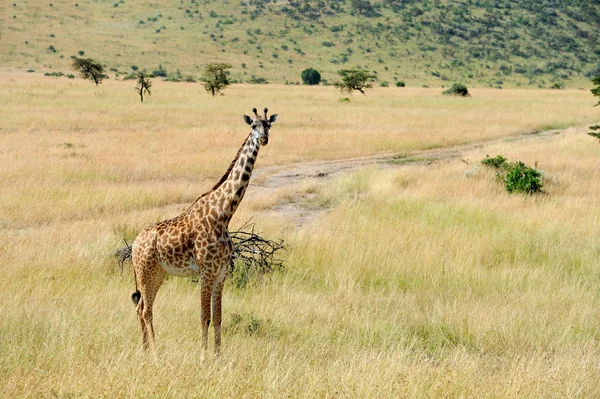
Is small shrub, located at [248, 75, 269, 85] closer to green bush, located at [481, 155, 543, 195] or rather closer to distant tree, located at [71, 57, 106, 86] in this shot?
distant tree, located at [71, 57, 106, 86]

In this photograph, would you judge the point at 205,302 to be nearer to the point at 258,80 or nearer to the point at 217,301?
the point at 217,301

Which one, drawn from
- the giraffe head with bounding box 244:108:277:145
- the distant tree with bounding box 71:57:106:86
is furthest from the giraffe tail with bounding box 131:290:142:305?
the distant tree with bounding box 71:57:106:86

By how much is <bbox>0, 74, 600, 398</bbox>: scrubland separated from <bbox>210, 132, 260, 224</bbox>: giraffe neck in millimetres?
1292

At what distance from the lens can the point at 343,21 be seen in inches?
4658

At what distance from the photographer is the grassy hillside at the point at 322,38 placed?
304ft

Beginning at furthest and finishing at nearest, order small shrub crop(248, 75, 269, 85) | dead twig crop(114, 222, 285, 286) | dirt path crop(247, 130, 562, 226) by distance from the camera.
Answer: small shrub crop(248, 75, 269, 85) → dirt path crop(247, 130, 562, 226) → dead twig crop(114, 222, 285, 286)

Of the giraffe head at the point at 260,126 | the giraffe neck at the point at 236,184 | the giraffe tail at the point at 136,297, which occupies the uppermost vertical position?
the giraffe head at the point at 260,126

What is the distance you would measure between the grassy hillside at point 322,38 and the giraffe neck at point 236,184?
78.8 meters

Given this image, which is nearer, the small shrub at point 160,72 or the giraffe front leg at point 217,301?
the giraffe front leg at point 217,301

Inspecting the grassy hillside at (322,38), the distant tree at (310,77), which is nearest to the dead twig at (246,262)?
the distant tree at (310,77)

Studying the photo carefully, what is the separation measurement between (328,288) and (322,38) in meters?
105

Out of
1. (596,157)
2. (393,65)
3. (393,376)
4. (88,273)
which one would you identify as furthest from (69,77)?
(393,376)

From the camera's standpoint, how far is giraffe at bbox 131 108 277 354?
17.8ft

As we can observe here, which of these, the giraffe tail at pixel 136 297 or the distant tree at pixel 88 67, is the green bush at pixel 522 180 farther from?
the distant tree at pixel 88 67
